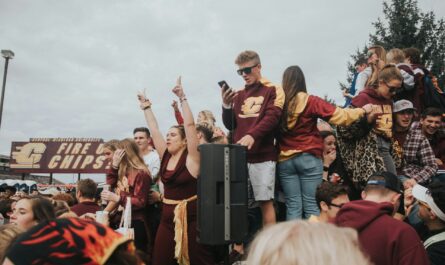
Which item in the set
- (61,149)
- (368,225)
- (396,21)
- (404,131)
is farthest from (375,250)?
(61,149)

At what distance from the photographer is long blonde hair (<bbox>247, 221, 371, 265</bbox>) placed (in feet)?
3.66

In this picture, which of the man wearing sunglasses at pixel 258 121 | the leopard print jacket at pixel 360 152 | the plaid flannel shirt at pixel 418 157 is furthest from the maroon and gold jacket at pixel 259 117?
the plaid flannel shirt at pixel 418 157

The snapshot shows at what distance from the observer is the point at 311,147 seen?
4109mm

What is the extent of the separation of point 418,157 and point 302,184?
5.75ft

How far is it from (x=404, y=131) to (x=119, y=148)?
11.5 feet

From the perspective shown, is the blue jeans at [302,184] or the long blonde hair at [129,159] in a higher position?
the long blonde hair at [129,159]

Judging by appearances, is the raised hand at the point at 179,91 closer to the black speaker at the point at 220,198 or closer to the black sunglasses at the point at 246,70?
the black sunglasses at the point at 246,70

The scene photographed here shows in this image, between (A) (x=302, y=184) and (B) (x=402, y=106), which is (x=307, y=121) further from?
(B) (x=402, y=106)

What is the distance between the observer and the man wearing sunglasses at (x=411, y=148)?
15.3 ft

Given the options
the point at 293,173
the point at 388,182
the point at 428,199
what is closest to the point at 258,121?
the point at 293,173

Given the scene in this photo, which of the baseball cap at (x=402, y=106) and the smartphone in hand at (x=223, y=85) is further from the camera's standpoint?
the baseball cap at (x=402, y=106)

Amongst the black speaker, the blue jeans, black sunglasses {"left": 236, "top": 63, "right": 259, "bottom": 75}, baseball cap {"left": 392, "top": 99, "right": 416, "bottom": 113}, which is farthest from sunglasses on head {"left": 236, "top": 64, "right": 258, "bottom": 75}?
baseball cap {"left": 392, "top": 99, "right": 416, "bottom": 113}

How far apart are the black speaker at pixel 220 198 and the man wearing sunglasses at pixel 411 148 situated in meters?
2.38

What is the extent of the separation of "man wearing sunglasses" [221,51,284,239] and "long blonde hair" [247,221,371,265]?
257 cm
